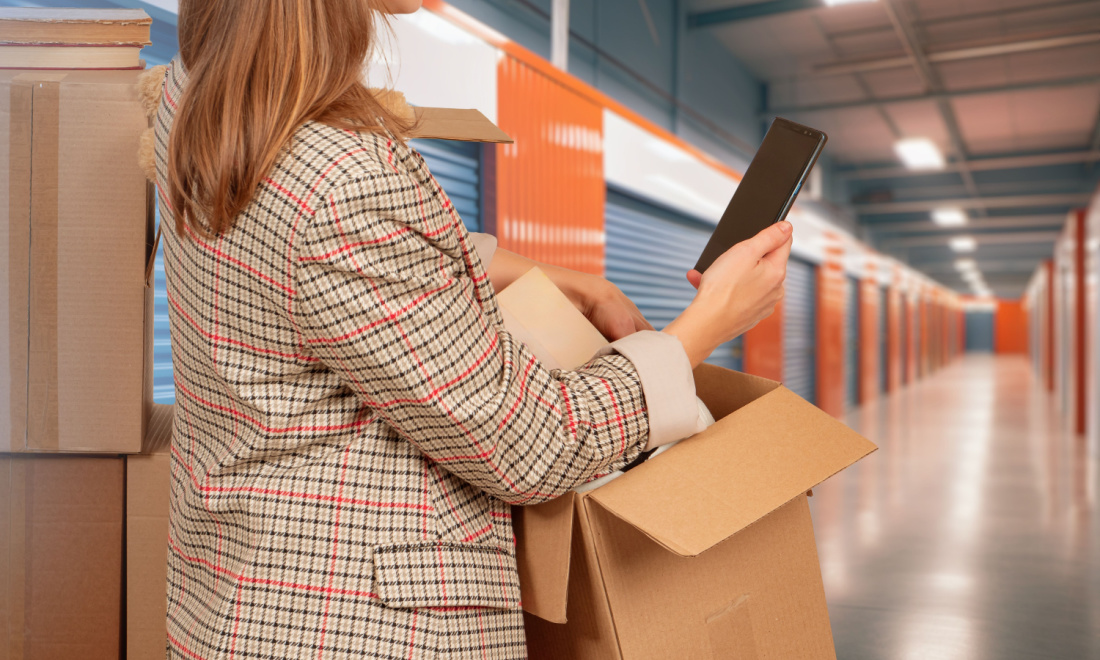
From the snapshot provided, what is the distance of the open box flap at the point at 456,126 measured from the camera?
56.9 inches

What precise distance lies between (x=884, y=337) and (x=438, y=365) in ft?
57.0

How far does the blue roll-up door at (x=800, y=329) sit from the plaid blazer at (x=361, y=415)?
846 cm

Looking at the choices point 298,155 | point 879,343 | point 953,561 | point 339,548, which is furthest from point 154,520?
point 879,343

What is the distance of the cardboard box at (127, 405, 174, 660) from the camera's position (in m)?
1.32

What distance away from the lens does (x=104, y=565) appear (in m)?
1.32

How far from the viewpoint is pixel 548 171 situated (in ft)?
13.4

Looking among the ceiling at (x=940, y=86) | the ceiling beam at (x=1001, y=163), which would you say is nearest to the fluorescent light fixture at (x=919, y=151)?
the ceiling at (x=940, y=86)

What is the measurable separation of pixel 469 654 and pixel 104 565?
0.84 m

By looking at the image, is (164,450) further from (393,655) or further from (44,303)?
(393,655)

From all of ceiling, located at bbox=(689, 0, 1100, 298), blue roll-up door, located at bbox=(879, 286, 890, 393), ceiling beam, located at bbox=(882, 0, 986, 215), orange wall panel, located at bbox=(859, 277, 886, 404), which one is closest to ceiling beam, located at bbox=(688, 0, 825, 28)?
ceiling, located at bbox=(689, 0, 1100, 298)

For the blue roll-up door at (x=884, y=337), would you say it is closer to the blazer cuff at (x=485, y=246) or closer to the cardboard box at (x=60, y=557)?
the blazer cuff at (x=485, y=246)

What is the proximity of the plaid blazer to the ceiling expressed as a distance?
20.5 ft

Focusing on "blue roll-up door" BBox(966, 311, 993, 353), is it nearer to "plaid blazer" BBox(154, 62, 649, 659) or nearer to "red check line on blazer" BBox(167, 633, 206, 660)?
"plaid blazer" BBox(154, 62, 649, 659)

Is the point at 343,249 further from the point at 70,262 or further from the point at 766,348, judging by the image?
the point at 766,348
